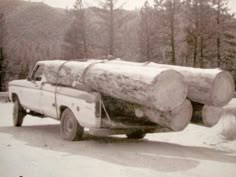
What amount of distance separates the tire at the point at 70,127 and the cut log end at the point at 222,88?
272cm

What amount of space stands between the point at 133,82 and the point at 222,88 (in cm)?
152

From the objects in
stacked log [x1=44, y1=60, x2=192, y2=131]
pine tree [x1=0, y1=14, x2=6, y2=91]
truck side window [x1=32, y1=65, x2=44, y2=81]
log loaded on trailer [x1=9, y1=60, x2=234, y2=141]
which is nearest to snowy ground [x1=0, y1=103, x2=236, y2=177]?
log loaded on trailer [x1=9, y1=60, x2=234, y2=141]

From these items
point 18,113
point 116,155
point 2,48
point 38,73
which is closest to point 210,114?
point 116,155

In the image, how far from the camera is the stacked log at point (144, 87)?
6812 mm

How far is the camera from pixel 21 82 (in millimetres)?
10945

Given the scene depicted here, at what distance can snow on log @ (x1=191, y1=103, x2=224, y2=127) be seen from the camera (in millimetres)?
7648

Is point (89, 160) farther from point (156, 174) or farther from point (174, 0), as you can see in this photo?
point (174, 0)

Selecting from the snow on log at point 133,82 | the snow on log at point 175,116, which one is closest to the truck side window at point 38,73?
the snow on log at point 133,82

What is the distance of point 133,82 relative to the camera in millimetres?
7191

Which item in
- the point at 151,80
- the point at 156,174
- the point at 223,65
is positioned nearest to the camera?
the point at 156,174

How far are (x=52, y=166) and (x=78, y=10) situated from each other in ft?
103

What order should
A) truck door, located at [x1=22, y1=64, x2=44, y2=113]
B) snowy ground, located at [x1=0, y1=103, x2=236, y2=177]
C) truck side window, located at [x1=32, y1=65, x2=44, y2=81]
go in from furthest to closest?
truck side window, located at [x1=32, y1=65, x2=44, y2=81]
truck door, located at [x1=22, y1=64, x2=44, y2=113]
snowy ground, located at [x1=0, y1=103, x2=236, y2=177]

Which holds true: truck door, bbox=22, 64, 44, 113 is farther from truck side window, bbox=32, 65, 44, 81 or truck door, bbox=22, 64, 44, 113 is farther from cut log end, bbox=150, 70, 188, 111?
cut log end, bbox=150, 70, 188, 111

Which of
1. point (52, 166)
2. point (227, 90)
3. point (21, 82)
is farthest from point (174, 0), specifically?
point (52, 166)
